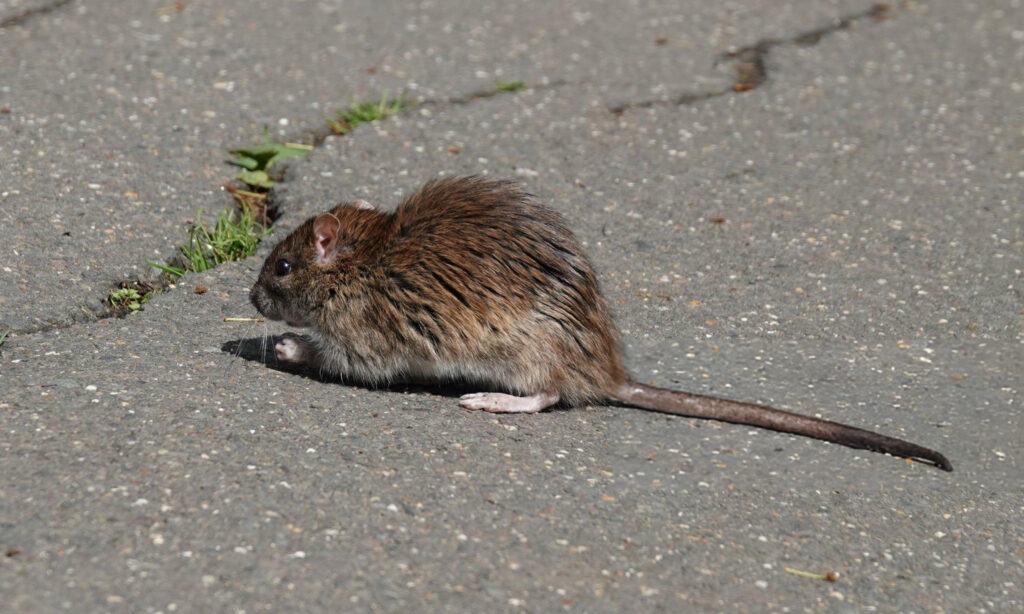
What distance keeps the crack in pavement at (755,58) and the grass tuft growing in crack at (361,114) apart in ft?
4.20

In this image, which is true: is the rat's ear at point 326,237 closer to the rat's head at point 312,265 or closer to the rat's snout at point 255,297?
the rat's head at point 312,265

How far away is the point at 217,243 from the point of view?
5.40 meters

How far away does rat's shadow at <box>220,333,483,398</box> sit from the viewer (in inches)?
184

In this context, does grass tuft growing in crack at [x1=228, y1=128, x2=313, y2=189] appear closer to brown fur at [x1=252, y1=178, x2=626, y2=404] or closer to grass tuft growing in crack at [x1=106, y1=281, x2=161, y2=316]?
grass tuft growing in crack at [x1=106, y1=281, x2=161, y2=316]

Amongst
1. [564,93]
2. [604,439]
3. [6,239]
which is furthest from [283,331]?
[564,93]

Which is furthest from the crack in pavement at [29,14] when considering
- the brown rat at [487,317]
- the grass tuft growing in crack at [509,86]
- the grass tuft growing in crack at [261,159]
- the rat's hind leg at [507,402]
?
the rat's hind leg at [507,402]

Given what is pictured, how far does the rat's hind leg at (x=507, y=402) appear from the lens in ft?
14.6

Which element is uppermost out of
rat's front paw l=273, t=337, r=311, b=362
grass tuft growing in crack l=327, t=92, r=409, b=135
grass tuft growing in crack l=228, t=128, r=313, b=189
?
grass tuft growing in crack l=327, t=92, r=409, b=135

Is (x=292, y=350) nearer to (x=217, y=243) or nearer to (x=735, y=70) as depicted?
(x=217, y=243)

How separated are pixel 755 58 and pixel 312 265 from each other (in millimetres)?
4157

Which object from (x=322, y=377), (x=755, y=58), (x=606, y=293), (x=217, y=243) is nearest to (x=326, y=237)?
(x=322, y=377)

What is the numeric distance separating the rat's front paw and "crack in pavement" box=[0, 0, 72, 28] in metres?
3.73

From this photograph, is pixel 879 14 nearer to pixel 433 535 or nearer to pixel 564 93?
pixel 564 93

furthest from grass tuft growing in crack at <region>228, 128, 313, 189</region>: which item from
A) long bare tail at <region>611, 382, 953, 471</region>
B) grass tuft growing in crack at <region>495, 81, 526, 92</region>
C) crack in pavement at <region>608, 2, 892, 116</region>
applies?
long bare tail at <region>611, 382, 953, 471</region>
